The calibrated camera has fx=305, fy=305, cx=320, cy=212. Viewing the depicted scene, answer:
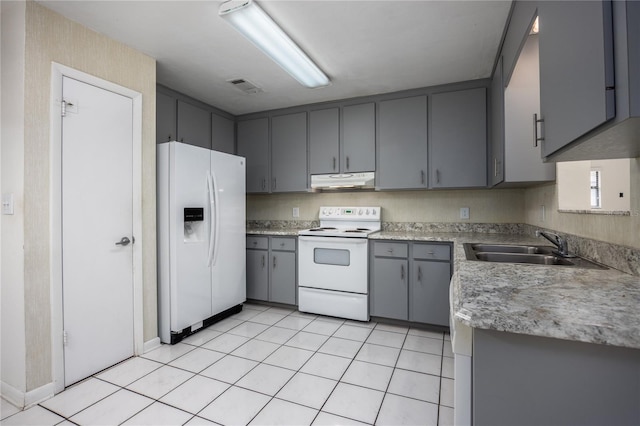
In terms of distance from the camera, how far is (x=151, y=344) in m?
2.53

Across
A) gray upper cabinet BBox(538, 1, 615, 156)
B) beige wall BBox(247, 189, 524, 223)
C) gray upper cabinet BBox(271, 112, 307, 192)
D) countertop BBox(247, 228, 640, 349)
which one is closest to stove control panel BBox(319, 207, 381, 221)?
beige wall BBox(247, 189, 524, 223)

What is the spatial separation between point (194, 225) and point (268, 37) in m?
1.74

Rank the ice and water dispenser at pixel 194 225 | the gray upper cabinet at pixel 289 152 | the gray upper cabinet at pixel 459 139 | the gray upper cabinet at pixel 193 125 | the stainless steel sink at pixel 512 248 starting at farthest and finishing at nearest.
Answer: the gray upper cabinet at pixel 289 152 < the gray upper cabinet at pixel 193 125 < the gray upper cabinet at pixel 459 139 < the ice and water dispenser at pixel 194 225 < the stainless steel sink at pixel 512 248

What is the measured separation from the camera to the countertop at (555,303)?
2.34ft

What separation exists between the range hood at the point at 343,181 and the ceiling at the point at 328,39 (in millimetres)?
917

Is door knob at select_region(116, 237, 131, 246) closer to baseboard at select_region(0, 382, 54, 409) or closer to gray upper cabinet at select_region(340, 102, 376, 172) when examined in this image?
baseboard at select_region(0, 382, 54, 409)

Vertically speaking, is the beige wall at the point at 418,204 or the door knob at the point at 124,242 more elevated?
the beige wall at the point at 418,204

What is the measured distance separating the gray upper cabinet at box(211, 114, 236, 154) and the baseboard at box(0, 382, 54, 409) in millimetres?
2654

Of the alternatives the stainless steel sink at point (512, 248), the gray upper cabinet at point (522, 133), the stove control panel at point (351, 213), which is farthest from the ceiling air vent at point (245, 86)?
the stainless steel sink at point (512, 248)

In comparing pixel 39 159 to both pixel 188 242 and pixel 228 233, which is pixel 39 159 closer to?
pixel 188 242

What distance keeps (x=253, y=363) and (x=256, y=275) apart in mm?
1472

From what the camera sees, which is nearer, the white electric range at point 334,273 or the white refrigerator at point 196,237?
the white refrigerator at point 196,237

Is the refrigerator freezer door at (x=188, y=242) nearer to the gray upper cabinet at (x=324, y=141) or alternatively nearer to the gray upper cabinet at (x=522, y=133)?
the gray upper cabinet at (x=324, y=141)

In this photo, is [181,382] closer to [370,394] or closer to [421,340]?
[370,394]
